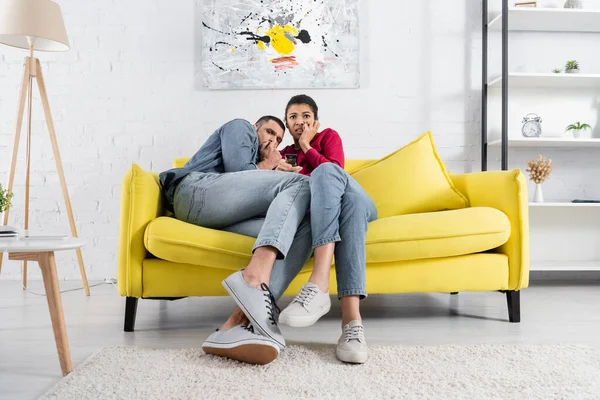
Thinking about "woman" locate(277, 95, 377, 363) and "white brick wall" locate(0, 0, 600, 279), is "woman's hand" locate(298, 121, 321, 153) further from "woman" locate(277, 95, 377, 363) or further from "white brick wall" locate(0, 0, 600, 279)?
"woman" locate(277, 95, 377, 363)

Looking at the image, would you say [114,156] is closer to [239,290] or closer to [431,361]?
[239,290]

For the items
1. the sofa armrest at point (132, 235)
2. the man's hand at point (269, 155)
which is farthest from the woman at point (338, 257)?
the sofa armrest at point (132, 235)

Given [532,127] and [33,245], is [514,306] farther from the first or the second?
[33,245]

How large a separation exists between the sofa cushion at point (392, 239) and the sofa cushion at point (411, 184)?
0.29 metres

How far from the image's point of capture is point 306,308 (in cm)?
157

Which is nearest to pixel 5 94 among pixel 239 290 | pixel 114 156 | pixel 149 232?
pixel 114 156

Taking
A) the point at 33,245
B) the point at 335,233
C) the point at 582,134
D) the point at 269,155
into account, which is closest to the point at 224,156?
the point at 269,155

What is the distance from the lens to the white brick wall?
331 cm

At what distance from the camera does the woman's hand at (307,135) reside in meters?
2.60

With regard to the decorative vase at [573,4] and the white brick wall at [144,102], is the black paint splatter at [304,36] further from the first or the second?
the decorative vase at [573,4]

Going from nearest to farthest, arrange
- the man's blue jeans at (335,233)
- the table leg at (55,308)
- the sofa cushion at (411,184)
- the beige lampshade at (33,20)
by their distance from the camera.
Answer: the table leg at (55,308) → the man's blue jeans at (335,233) → the sofa cushion at (411,184) → the beige lampshade at (33,20)

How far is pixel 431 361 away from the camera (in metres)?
1.53

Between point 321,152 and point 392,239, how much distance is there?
2.70ft

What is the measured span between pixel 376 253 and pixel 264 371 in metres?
0.70
